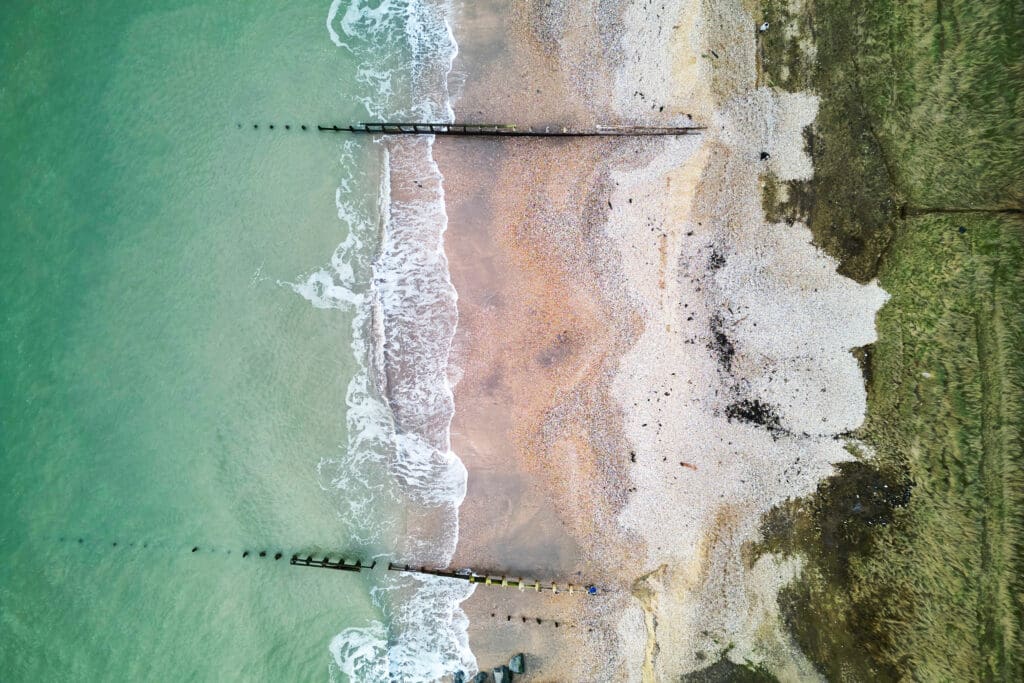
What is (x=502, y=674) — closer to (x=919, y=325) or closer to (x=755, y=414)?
(x=755, y=414)

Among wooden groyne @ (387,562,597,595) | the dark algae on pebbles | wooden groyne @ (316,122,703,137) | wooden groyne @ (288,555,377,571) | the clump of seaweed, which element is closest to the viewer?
the dark algae on pebbles

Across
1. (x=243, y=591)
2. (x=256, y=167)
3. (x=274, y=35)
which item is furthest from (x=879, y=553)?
(x=274, y=35)

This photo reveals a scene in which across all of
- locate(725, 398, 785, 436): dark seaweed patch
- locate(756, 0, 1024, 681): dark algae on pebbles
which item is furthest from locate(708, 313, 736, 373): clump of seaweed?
locate(756, 0, 1024, 681): dark algae on pebbles

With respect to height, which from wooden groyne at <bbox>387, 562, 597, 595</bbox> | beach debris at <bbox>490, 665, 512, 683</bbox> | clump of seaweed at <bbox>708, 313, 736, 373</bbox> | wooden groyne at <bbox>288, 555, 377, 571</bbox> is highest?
clump of seaweed at <bbox>708, 313, 736, 373</bbox>

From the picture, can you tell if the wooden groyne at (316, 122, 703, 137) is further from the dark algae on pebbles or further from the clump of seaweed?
the clump of seaweed

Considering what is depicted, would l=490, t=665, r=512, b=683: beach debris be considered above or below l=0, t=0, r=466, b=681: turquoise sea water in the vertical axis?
below

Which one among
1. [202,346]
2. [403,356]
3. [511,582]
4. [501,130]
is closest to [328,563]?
[511,582]

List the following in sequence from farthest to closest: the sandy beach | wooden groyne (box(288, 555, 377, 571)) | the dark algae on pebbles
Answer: wooden groyne (box(288, 555, 377, 571)), the sandy beach, the dark algae on pebbles

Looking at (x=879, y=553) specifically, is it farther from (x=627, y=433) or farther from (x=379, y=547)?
(x=379, y=547)
